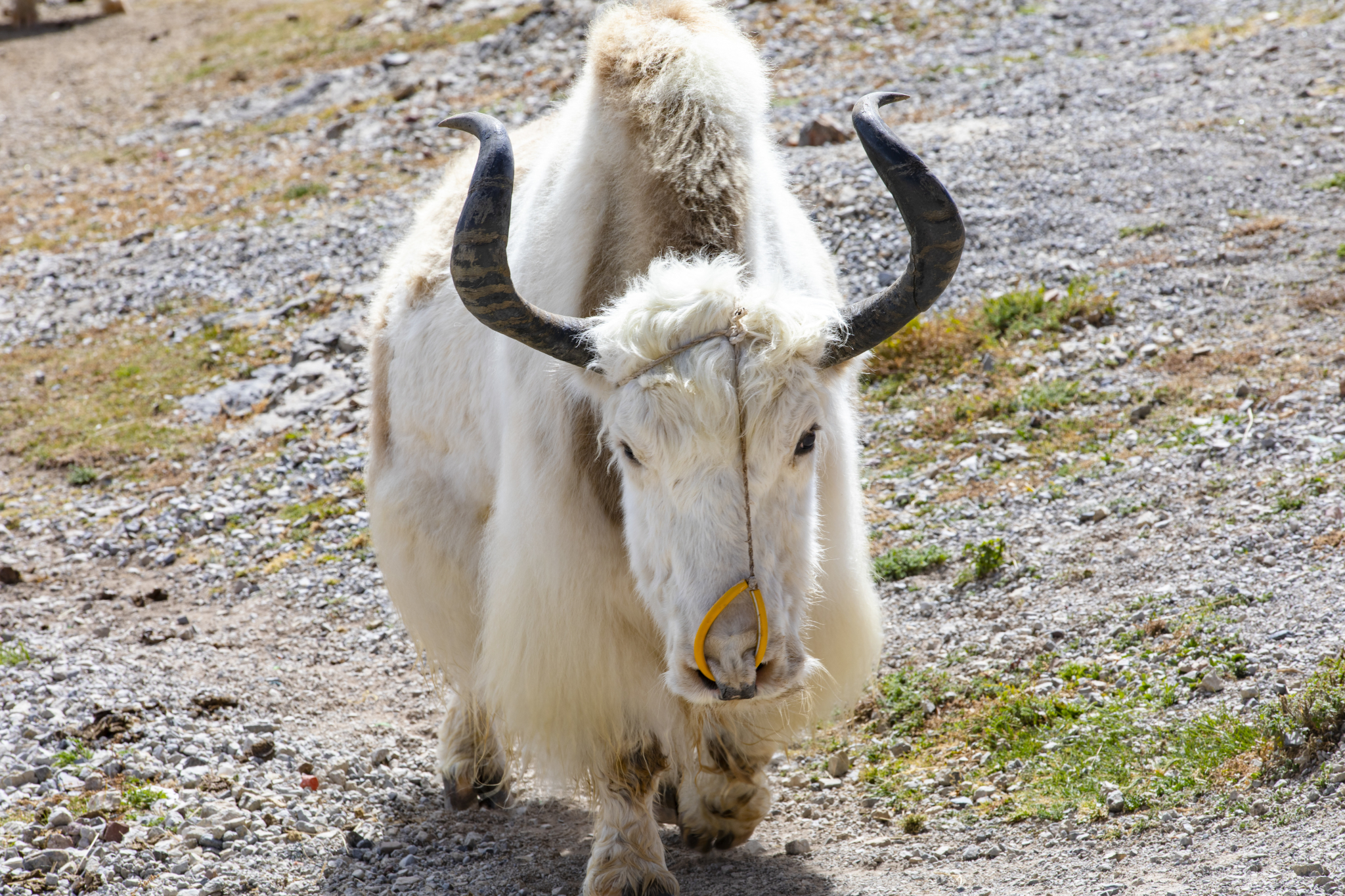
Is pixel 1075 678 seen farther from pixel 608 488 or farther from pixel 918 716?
pixel 608 488

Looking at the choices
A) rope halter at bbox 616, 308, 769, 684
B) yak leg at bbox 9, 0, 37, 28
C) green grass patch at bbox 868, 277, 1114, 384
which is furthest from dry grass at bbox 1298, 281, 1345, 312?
yak leg at bbox 9, 0, 37, 28

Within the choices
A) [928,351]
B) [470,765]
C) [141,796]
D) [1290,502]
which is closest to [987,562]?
[1290,502]

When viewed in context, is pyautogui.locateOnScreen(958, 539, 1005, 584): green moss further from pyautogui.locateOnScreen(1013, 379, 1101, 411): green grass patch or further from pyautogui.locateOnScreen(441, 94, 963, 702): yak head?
pyautogui.locateOnScreen(441, 94, 963, 702): yak head

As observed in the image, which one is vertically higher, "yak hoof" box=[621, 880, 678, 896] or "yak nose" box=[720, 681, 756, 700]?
"yak nose" box=[720, 681, 756, 700]

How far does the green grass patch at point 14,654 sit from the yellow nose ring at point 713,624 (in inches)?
173

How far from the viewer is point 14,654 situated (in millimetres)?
5906

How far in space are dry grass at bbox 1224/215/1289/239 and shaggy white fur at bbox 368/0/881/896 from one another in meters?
5.38

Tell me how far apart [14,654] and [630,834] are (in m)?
3.79

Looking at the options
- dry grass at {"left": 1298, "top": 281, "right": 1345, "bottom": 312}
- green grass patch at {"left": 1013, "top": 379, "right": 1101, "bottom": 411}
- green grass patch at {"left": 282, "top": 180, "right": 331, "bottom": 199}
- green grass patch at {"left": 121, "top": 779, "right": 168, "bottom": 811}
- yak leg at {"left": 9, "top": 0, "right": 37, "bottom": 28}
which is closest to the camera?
green grass patch at {"left": 121, "top": 779, "right": 168, "bottom": 811}

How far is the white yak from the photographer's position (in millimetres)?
3258

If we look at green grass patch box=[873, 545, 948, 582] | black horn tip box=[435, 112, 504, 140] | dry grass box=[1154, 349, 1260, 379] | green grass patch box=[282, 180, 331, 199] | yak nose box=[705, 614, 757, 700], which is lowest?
green grass patch box=[873, 545, 948, 582]

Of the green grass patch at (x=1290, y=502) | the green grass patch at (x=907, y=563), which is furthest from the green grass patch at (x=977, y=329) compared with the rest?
the green grass patch at (x=1290, y=502)

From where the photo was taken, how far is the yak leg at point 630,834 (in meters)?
3.92

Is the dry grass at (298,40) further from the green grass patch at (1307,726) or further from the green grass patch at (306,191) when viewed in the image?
the green grass patch at (1307,726)
